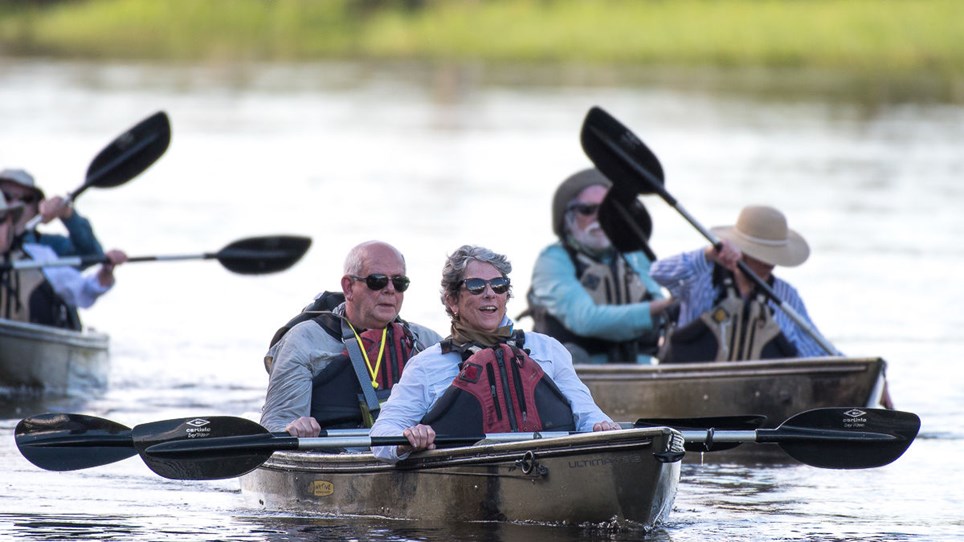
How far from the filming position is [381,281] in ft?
26.7

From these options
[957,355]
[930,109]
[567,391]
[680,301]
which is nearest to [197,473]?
[567,391]

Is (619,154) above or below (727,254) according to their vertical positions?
above

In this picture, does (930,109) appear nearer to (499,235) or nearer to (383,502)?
(499,235)

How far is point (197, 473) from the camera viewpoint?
7938mm

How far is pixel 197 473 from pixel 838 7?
46.6 m

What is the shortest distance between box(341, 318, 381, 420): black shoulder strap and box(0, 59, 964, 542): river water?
494mm

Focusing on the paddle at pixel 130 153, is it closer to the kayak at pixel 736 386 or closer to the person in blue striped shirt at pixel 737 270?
the kayak at pixel 736 386

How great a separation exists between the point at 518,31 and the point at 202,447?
172 feet

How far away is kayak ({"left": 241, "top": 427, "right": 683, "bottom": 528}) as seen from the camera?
7367mm

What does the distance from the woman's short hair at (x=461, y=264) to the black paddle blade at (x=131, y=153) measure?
614 cm

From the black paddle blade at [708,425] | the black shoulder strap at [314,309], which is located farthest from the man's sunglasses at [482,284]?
the black shoulder strap at [314,309]

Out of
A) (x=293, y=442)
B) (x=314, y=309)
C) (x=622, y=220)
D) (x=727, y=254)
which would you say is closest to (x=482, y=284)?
(x=293, y=442)

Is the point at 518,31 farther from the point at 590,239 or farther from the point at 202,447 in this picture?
the point at 202,447

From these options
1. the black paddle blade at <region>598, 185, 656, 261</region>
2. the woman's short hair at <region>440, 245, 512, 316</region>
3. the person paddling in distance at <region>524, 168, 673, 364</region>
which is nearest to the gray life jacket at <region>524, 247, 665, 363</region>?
the person paddling in distance at <region>524, 168, 673, 364</region>
